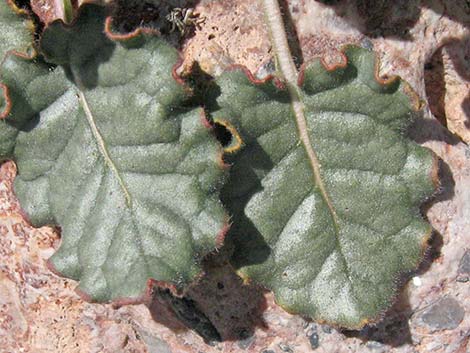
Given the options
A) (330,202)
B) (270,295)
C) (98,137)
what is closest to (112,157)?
(98,137)

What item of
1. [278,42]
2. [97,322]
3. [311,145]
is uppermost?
[278,42]

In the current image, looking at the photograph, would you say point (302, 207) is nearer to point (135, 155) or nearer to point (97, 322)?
point (135, 155)

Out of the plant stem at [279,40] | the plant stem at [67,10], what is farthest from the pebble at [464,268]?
the plant stem at [67,10]

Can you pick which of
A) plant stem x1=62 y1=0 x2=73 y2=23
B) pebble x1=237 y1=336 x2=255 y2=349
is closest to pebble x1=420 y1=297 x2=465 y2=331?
pebble x1=237 y1=336 x2=255 y2=349

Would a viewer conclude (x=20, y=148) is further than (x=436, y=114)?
No

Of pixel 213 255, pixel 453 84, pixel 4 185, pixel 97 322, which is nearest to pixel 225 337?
pixel 213 255

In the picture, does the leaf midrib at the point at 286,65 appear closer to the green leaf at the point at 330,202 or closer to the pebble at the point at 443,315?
the green leaf at the point at 330,202

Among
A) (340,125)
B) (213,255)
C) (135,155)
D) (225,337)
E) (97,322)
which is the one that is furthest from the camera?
(97,322)

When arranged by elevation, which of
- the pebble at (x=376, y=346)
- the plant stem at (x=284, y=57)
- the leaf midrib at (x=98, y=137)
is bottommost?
the pebble at (x=376, y=346)
